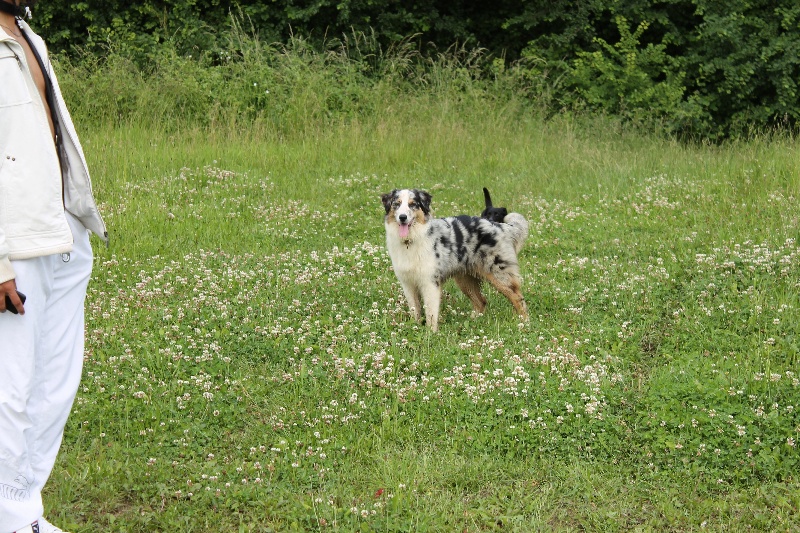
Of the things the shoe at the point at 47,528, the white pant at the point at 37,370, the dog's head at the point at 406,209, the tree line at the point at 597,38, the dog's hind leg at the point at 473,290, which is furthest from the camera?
the tree line at the point at 597,38

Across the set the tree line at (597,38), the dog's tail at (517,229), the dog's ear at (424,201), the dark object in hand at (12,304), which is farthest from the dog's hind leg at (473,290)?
the tree line at (597,38)

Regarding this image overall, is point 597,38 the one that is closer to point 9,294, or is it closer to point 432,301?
point 432,301

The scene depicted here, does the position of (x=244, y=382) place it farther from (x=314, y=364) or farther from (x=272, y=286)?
(x=272, y=286)

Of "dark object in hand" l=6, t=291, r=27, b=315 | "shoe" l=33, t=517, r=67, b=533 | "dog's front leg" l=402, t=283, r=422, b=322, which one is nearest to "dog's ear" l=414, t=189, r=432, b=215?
"dog's front leg" l=402, t=283, r=422, b=322

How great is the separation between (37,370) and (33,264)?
1.74 feet

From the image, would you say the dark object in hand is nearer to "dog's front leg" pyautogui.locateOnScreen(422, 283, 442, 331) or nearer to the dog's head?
the dog's head

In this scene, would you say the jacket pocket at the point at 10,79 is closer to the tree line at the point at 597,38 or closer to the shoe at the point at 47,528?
the shoe at the point at 47,528

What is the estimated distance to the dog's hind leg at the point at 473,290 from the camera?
8.00m

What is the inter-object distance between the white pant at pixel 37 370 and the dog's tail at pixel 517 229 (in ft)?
15.3

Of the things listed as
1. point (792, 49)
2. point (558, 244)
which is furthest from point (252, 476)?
point (792, 49)

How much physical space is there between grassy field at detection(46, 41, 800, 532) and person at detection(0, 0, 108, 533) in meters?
0.91

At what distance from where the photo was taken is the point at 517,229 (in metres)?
8.18

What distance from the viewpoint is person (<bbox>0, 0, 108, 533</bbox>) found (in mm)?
3607

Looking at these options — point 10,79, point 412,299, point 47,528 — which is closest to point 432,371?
point 412,299
